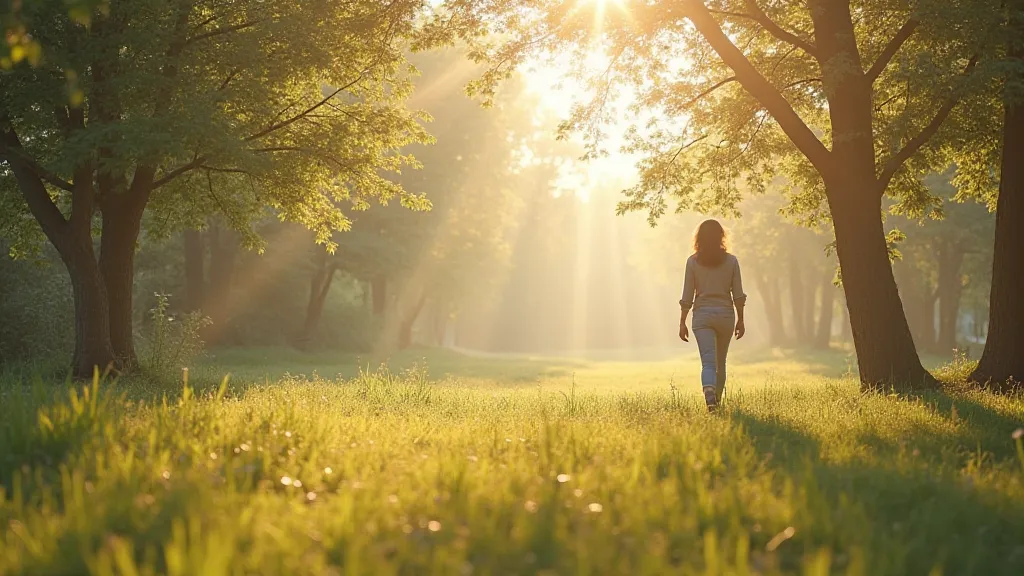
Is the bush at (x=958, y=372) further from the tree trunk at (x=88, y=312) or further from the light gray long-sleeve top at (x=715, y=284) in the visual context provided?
the tree trunk at (x=88, y=312)

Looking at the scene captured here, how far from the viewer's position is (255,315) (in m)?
32.5

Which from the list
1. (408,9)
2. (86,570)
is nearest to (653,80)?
(408,9)

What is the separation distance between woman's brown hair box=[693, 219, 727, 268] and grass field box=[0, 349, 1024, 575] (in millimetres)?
2665

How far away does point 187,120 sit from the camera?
10.4 metres

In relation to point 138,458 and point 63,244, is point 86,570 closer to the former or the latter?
point 138,458

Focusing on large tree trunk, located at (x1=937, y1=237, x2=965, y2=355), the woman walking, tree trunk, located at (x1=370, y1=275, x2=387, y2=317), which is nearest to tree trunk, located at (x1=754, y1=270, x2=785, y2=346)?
large tree trunk, located at (x1=937, y1=237, x2=965, y2=355)

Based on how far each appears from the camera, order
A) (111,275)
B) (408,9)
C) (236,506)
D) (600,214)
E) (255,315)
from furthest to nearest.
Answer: (600,214) → (255,315) → (111,275) → (408,9) → (236,506)

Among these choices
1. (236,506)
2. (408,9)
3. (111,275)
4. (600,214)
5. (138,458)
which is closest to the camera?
(236,506)

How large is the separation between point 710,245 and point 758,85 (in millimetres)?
3200

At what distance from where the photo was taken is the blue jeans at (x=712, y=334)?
9.35 meters

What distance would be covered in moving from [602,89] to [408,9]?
3.68 m

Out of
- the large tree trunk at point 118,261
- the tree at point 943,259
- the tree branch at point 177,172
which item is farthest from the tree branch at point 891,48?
the tree at point 943,259

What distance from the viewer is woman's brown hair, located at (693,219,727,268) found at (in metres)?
9.55

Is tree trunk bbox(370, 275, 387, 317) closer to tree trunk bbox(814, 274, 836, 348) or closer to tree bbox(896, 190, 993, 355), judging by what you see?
tree trunk bbox(814, 274, 836, 348)
